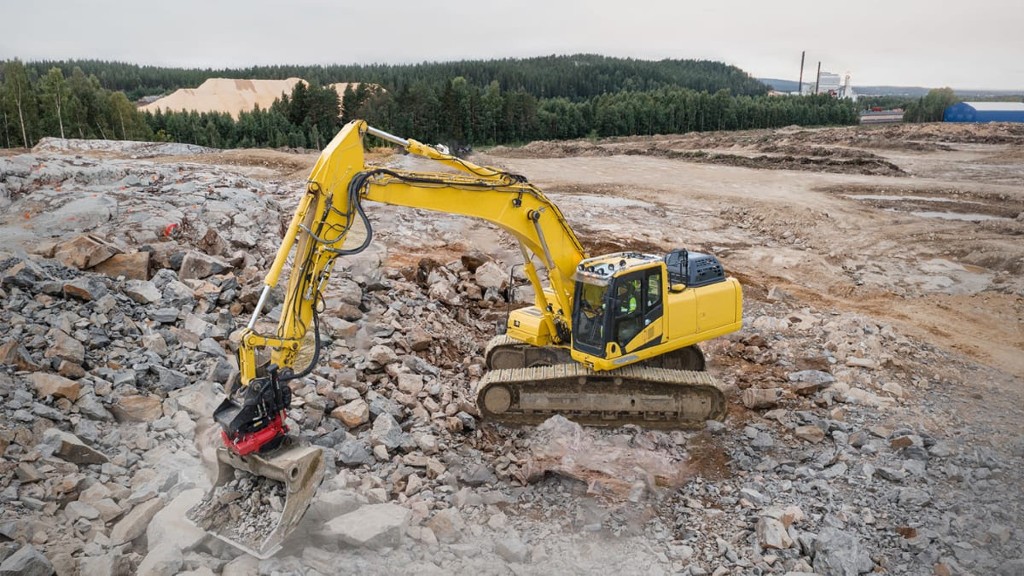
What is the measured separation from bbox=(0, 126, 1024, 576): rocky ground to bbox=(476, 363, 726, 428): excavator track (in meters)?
0.25

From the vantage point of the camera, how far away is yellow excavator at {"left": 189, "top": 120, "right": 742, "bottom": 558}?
5930mm

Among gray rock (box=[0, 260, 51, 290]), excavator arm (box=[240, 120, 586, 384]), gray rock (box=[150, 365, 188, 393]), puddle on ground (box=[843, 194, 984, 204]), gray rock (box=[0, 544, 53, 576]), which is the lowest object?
gray rock (box=[0, 544, 53, 576])

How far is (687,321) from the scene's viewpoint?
9258mm

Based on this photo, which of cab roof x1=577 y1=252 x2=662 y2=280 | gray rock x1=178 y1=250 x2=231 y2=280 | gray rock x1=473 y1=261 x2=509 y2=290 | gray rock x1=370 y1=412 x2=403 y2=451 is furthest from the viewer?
gray rock x1=473 y1=261 x2=509 y2=290

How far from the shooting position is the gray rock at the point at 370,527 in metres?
5.91

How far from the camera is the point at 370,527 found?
6020 millimetres

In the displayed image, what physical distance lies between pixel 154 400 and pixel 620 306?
554cm

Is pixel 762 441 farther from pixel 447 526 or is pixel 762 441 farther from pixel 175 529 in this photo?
pixel 175 529

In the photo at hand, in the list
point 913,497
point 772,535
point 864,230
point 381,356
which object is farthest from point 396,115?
point 772,535

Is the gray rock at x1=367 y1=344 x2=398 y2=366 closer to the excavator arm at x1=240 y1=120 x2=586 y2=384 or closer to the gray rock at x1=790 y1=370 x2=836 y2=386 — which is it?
the excavator arm at x1=240 y1=120 x2=586 y2=384

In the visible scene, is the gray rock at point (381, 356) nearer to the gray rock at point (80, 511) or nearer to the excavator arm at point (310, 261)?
the excavator arm at point (310, 261)

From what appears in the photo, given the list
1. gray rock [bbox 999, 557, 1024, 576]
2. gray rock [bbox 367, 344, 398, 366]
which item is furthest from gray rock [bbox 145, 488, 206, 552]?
gray rock [bbox 999, 557, 1024, 576]

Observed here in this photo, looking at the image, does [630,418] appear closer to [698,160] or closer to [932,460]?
[932,460]

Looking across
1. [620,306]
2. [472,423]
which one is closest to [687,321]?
[620,306]
